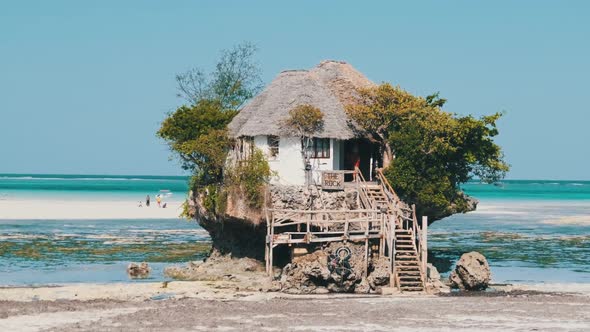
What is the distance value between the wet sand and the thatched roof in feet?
31.0

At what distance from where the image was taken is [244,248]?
1836 inches

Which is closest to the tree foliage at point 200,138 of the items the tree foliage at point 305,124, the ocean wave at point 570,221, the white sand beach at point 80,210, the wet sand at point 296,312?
the tree foliage at point 305,124

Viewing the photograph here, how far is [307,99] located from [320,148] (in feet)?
8.07

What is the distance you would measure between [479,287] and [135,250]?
2318 centimetres

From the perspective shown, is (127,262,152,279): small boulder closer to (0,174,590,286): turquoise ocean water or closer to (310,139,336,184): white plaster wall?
(0,174,590,286): turquoise ocean water

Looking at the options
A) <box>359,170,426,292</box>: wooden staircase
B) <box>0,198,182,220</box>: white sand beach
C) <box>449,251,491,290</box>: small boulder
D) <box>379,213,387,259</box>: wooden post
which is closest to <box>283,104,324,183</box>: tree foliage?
<box>359,170,426,292</box>: wooden staircase

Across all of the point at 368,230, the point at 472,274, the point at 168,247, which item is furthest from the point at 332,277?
the point at 168,247

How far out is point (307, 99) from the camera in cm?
4603

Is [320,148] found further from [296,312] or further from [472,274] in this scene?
[296,312]

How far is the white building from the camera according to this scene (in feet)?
146

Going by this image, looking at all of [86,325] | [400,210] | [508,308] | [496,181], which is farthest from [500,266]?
[86,325]

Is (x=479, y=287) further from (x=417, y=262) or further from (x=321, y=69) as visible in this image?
(x=321, y=69)

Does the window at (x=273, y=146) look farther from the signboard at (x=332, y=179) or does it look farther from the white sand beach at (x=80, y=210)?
the white sand beach at (x=80, y=210)

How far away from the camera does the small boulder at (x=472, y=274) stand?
39.9 metres
